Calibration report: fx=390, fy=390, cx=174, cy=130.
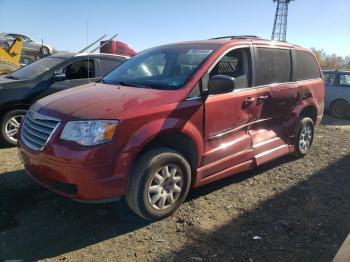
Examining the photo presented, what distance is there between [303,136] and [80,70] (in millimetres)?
4219

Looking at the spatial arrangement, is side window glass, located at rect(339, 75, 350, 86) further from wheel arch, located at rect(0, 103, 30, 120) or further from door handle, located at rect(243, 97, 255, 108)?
wheel arch, located at rect(0, 103, 30, 120)

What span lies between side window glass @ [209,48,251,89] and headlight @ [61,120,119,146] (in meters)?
1.70

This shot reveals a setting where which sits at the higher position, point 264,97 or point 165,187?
point 264,97

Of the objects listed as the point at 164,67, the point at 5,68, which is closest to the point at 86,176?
the point at 164,67

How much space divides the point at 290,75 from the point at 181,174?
2.76 metres

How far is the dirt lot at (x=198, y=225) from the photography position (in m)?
3.53

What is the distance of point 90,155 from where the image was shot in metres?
3.49

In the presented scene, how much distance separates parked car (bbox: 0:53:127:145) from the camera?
21.5 feet

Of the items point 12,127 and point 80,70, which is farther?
point 80,70

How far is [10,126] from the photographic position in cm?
657

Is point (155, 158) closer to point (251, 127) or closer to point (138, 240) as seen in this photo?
point (138, 240)

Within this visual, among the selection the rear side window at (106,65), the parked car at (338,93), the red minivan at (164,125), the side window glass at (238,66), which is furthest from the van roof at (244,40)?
the parked car at (338,93)

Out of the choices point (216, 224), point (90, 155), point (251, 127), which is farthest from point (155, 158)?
point (251, 127)

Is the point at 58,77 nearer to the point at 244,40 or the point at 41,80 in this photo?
the point at 41,80
